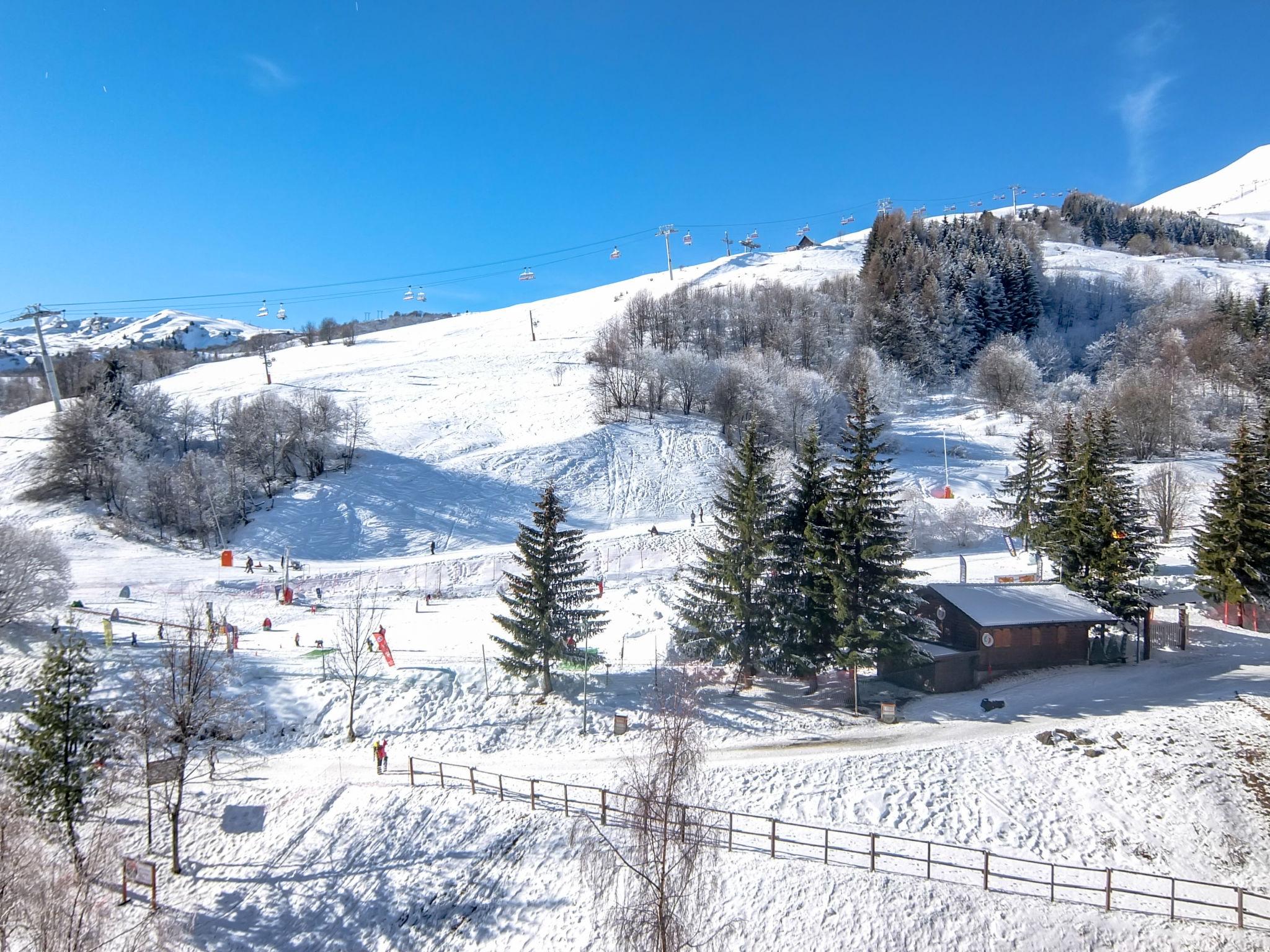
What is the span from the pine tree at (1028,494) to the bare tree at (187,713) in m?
38.9

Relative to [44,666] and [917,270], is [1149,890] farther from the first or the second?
[917,270]

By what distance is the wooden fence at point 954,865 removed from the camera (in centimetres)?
1551

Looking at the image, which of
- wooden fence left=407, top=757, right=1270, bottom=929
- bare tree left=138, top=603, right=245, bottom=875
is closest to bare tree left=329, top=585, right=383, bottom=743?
bare tree left=138, top=603, right=245, bottom=875

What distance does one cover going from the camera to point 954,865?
1680 cm

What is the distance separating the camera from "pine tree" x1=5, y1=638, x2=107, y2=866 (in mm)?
19234

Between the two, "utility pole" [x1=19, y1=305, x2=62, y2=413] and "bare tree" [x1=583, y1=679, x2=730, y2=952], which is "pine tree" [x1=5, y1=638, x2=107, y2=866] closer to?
"bare tree" [x1=583, y1=679, x2=730, y2=952]

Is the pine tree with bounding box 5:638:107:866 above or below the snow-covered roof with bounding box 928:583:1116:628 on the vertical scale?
below

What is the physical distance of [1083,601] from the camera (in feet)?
104

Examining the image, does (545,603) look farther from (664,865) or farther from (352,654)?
(664,865)

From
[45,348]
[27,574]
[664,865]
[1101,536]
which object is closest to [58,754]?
[664,865]

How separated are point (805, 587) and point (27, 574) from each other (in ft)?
109

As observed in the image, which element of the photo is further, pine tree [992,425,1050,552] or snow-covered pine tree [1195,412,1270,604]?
pine tree [992,425,1050,552]

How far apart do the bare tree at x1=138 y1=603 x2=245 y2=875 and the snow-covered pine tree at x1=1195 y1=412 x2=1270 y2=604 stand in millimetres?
38793

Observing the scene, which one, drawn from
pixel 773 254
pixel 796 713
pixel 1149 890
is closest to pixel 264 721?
pixel 796 713
